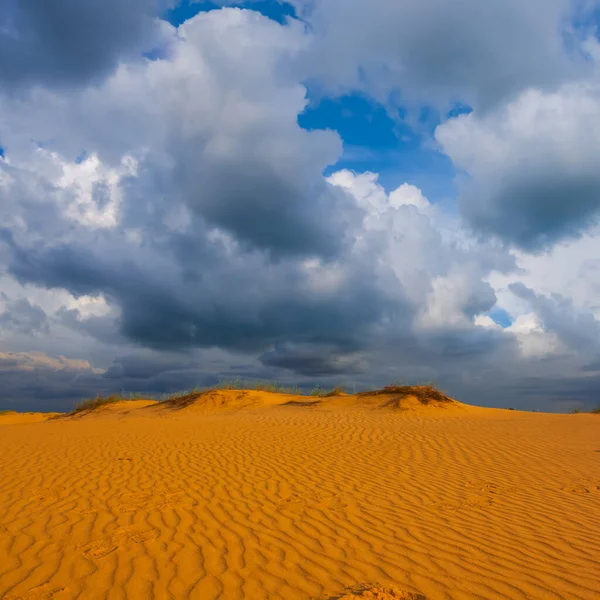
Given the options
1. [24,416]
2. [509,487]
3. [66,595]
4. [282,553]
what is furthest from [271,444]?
[24,416]

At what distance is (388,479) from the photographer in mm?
8562

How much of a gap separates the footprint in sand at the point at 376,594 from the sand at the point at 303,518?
17 millimetres

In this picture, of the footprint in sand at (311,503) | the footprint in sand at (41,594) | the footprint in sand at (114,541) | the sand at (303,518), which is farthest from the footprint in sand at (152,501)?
the footprint in sand at (41,594)

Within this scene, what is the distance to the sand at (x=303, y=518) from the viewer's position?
174 inches

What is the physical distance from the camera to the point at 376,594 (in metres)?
4.07

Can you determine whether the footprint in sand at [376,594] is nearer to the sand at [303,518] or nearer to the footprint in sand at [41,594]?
the sand at [303,518]

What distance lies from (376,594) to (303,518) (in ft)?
7.59

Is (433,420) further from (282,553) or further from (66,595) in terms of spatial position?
(66,595)

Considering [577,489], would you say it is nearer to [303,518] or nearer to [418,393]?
[303,518]

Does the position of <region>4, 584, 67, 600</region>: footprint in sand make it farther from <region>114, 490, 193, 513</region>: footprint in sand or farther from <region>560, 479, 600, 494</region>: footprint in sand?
<region>560, 479, 600, 494</region>: footprint in sand

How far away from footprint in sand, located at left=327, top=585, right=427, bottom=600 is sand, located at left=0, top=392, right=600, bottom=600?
0.02 metres

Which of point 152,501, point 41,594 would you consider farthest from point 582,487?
point 41,594

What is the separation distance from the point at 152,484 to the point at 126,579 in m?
3.89

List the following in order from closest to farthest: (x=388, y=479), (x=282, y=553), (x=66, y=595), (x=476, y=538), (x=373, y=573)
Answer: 1. (x=66, y=595)
2. (x=373, y=573)
3. (x=282, y=553)
4. (x=476, y=538)
5. (x=388, y=479)
